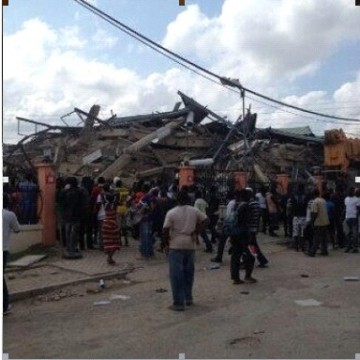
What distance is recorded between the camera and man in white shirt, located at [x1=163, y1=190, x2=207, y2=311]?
23.6 ft

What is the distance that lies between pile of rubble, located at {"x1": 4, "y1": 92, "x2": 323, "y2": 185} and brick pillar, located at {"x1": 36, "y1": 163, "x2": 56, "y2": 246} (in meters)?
5.93

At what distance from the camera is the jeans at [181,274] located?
719 cm

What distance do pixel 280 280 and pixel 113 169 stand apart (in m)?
11.4

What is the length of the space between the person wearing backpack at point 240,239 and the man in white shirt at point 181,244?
1.33 metres

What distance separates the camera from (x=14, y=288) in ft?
28.2

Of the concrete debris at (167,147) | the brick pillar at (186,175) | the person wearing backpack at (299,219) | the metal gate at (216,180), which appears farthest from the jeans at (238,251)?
the concrete debris at (167,147)

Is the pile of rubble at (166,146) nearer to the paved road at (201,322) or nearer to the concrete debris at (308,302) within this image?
the paved road at (201,322)

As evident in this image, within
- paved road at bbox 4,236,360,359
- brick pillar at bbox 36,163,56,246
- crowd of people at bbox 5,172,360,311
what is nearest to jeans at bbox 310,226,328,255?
crowd of people at bbox 5,172,360,311

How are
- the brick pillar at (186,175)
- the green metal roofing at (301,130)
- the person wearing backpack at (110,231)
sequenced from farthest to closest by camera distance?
the green metal roofing at (301,130), the brick pillar at (186,175), the person wearing backpack at (110,231)

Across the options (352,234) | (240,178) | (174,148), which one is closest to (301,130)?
(174,148)

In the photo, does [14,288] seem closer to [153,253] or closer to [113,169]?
[153,253]

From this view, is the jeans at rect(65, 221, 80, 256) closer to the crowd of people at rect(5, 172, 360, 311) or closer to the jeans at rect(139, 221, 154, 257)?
the crowd of people at rect(5, 172, 360, 311)

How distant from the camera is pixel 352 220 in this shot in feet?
41.2

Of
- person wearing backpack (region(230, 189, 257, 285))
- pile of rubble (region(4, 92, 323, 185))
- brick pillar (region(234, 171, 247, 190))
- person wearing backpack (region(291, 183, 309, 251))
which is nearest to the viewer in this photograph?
person wearing backpack (region(230, 189, 257, 285))
